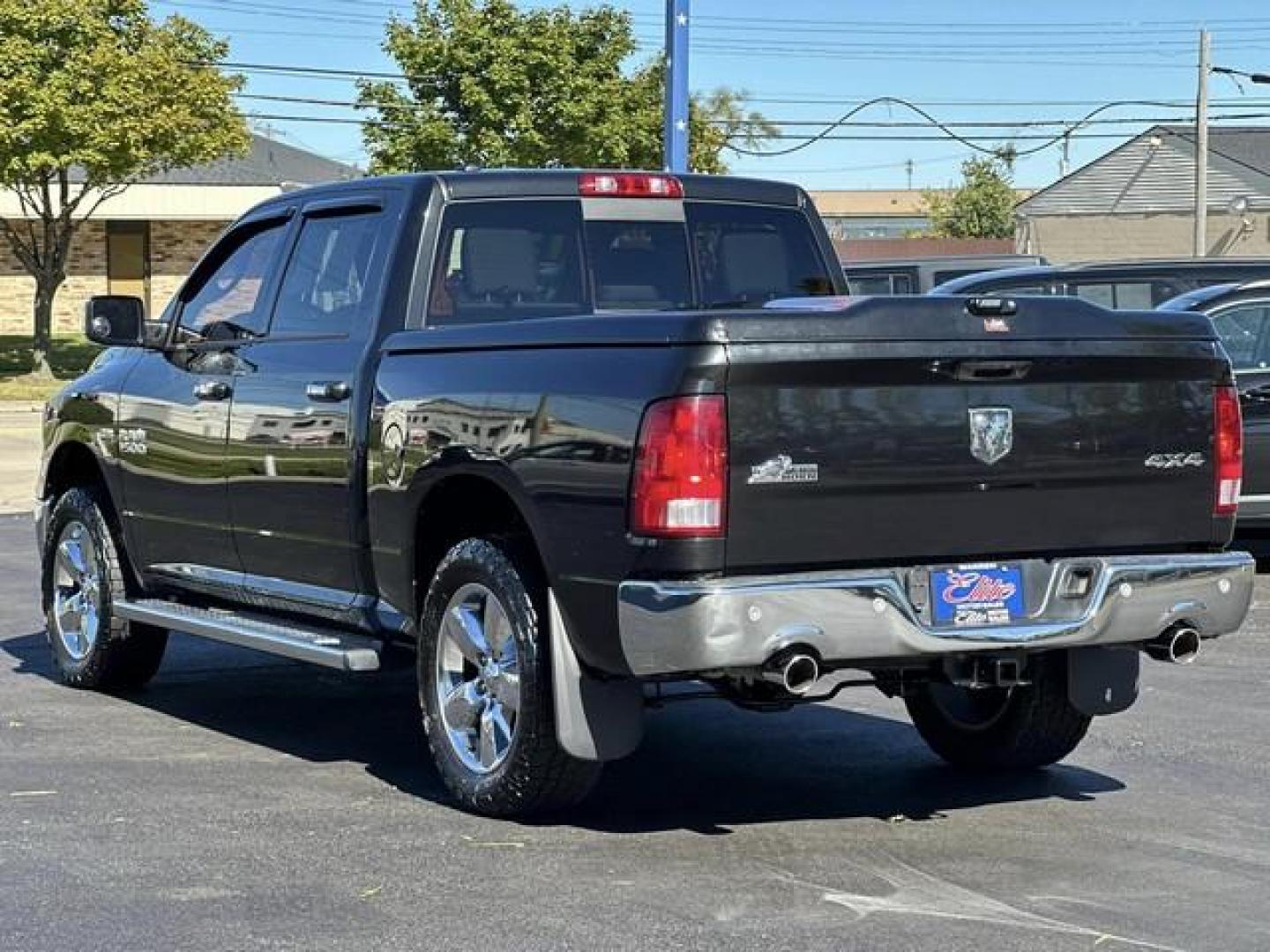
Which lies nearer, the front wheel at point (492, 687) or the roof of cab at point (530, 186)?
the front wheel at point (492, 687)

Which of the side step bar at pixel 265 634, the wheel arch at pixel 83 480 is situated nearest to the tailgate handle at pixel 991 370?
the side step bar at pixel 265 634

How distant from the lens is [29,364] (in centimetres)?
4312

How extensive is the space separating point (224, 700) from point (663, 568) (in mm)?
3816

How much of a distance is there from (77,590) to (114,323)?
1.34 m

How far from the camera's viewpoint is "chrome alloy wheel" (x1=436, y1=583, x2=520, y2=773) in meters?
6.82

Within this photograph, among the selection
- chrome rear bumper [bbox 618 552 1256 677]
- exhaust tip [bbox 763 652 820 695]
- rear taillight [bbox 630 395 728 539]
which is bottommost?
exhaust tip [bbox 763 652 820 695]

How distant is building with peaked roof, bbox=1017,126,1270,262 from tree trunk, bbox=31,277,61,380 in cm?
3374

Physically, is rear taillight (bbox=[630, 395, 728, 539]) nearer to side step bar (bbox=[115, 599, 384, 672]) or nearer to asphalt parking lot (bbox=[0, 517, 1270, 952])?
asphalt parking lot (bbox=[0, 517, 1270, 952])

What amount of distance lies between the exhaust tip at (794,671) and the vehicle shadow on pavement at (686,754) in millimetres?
783

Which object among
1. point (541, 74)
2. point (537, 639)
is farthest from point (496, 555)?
point (541, 74)

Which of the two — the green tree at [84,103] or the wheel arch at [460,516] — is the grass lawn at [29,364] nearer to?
the green tree at [84,103]

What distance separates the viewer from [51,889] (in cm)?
600

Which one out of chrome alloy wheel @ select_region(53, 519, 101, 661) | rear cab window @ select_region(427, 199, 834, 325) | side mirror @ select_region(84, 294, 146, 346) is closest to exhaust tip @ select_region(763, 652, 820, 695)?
rear cab window @ select_region(427, 199, 834, 325)

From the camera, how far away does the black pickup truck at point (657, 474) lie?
6148 mm
